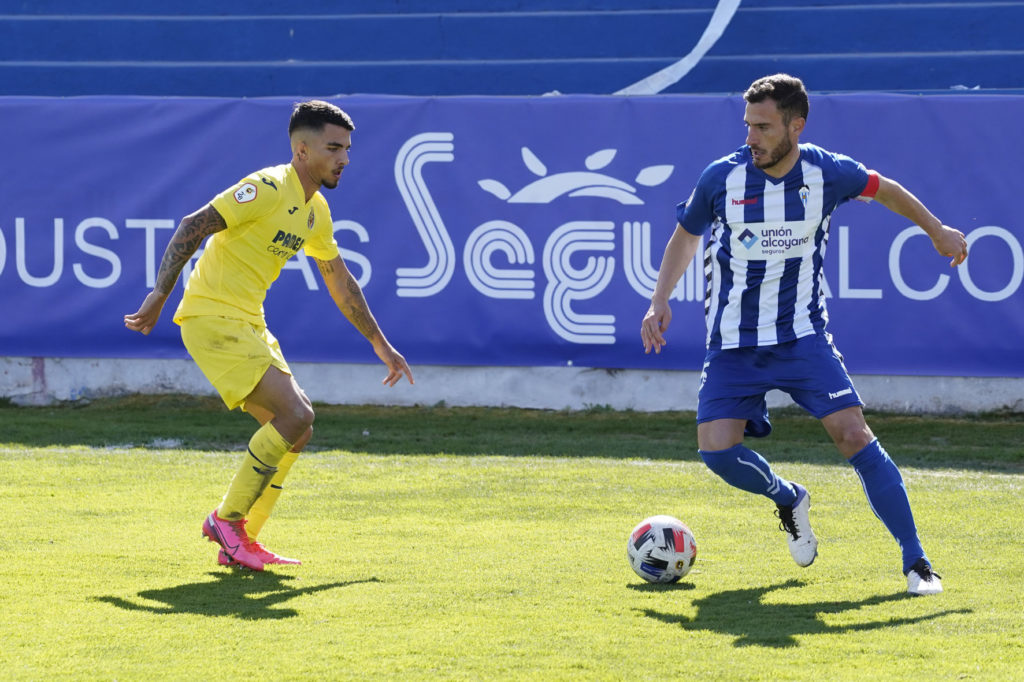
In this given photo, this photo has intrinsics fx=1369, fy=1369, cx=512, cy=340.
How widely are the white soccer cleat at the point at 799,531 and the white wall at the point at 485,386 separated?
474 cm

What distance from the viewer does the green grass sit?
4332mm

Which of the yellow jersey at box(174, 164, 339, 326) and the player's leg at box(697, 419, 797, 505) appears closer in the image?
the player's leg at box(697, 419, 797, 505)

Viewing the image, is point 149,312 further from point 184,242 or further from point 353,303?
point 353,303

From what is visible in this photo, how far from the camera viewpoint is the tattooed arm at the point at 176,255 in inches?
213

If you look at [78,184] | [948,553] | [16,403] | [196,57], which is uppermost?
[196,57]

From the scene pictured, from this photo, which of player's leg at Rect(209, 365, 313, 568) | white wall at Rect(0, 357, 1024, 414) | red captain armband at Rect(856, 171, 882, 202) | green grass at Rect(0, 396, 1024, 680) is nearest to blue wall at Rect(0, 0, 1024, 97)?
white wall at Rect(0, 357, 1024, 414)

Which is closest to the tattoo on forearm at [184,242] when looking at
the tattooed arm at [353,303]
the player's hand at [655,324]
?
the tattooed arm at [353,303]

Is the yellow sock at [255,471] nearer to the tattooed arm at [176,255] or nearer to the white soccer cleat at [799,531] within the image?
the tattooed arm at [176,255]

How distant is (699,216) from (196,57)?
31.4 ft

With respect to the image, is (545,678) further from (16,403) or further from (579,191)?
(16,403)

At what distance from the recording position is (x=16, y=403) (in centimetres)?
1105

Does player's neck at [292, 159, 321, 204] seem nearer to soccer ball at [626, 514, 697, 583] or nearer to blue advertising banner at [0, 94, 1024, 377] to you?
soccer ball at [626, 514, 697, 583]

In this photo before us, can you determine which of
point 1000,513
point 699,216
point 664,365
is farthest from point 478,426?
point 699,216

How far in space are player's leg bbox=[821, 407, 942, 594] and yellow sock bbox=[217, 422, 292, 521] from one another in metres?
2.27
